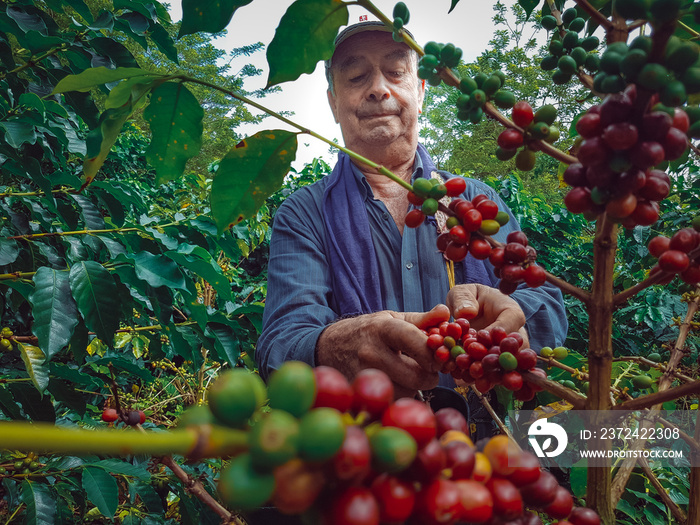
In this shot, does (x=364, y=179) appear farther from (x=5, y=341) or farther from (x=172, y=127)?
(x=5, y=341)

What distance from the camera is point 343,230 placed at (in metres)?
2.05

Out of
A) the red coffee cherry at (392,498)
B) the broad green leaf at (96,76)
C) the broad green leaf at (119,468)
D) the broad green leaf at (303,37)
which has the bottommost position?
the broad green leaf at (119,468)

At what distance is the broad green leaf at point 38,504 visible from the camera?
1.35 m

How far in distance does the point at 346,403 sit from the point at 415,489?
0.09 meters

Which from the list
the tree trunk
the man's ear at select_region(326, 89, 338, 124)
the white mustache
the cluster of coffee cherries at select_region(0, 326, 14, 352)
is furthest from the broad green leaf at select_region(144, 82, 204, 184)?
the man's ear at select_region(326, 89, 338, 124)

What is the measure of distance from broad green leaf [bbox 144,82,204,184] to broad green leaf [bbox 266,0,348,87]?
22 cm

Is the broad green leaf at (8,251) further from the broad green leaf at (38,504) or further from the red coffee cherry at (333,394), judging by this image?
the red coffee cherry at (333,394)

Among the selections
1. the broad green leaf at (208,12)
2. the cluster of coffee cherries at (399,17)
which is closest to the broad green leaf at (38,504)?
the broad green leaf at (208,12)

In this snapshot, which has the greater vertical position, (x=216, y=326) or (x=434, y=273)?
(x=434, y=273)

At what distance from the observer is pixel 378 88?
2.09m

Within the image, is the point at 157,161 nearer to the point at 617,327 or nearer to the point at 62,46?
the point at 62,46

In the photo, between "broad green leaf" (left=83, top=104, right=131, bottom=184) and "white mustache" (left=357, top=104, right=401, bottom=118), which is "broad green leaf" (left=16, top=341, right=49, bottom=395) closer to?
"broad green leaf" (left=83, top=104, right=131, bottom=184)

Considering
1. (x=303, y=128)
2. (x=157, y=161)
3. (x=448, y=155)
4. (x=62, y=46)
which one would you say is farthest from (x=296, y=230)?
(x=448, y=155)

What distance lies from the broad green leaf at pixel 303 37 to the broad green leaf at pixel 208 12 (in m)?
0.10
